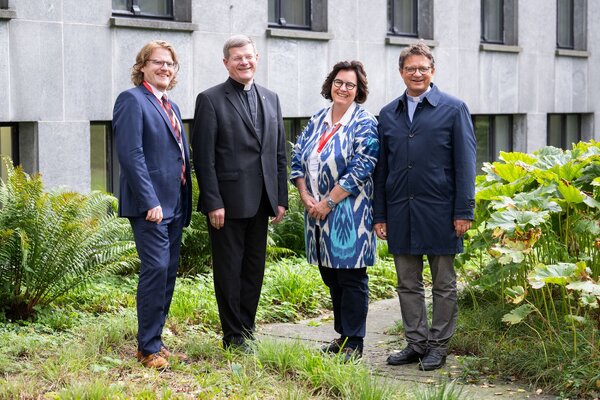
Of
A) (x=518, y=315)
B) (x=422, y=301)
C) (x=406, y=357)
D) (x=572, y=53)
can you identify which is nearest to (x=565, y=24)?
(x=572, y=53)

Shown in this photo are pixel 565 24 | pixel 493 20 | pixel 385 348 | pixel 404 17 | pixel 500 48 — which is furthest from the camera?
pixel 565 24

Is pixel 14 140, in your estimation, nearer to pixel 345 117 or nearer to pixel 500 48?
pixel 345 117

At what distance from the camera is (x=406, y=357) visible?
24.5 ft

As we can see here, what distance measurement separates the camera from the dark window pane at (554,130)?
69.6ft

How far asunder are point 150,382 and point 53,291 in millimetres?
2737

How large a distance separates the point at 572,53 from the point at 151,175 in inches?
613

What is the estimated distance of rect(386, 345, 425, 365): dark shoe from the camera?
7.47 m

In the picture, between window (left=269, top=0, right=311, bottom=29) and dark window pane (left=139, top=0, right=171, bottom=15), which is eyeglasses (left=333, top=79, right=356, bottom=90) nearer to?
dark window pane (left=139, top=0, right=171, bottom=15)

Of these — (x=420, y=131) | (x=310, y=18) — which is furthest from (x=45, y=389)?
(x=310, y=18)

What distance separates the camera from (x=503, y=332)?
314 inches

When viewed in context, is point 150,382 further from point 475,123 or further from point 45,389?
point 475,123

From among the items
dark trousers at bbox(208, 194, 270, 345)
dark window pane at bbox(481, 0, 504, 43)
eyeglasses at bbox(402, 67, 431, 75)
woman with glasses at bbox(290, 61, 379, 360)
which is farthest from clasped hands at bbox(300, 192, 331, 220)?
dark window pane at bbox(481, 0, 504, 43)

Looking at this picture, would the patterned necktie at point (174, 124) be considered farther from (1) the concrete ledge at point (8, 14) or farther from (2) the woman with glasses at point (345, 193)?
(1) the concrete ledge at point (8, 14)

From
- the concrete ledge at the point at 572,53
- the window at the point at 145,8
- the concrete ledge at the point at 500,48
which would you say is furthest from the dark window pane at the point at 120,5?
the concrete ledge at the point at 572,53
